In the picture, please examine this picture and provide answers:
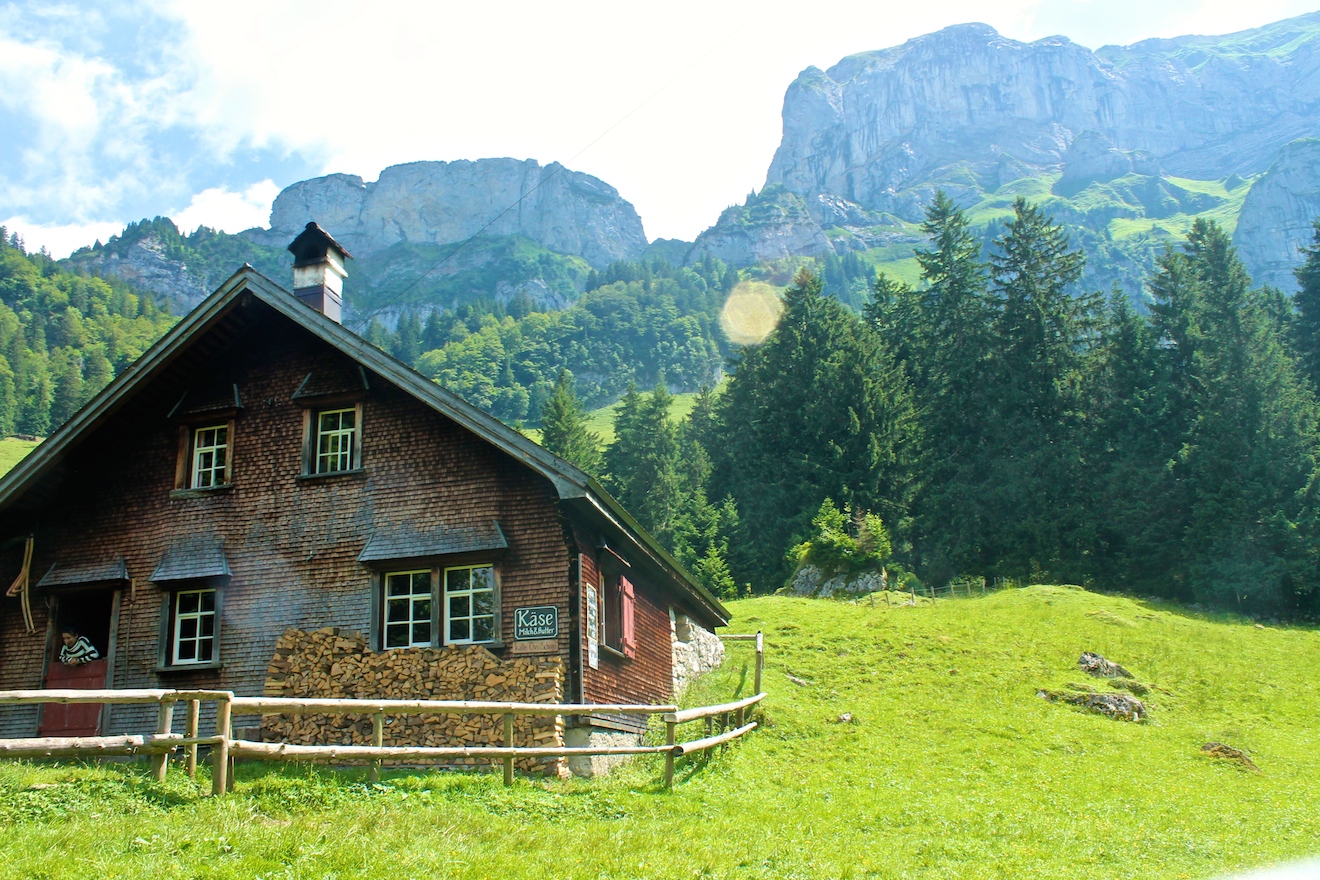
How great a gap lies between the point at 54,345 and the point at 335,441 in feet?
619

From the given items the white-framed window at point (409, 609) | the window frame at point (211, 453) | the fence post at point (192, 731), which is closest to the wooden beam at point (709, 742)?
the white-framed window at point (409, 609)

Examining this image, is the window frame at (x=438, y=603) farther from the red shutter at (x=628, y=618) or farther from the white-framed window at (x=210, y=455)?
the white-framed window at (x=210, y=455)

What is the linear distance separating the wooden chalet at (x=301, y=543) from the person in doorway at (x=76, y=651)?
0.18 m

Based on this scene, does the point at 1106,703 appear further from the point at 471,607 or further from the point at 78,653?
the point at 78,653

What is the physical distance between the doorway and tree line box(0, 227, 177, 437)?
112 meters

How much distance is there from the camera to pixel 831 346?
67.9 m

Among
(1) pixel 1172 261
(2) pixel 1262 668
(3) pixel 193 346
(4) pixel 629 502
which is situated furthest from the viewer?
(4) pixel 629 502

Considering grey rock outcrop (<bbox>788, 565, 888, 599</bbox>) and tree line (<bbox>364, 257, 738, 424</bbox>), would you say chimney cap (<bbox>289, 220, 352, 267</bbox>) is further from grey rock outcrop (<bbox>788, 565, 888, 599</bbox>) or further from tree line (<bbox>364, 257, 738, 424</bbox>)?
tree line (<bbox>364, 257, 738, 424</bbox>)

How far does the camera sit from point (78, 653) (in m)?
19.2

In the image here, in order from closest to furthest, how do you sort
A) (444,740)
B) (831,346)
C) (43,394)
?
(444,740)
(831,346)
(43,394)

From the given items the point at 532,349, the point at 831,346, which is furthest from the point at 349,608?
the point at 532,349

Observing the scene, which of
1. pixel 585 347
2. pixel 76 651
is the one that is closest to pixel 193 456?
pixel 76 651

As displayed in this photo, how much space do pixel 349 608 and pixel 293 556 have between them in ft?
5.26

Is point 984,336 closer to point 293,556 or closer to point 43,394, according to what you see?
point 293,556
